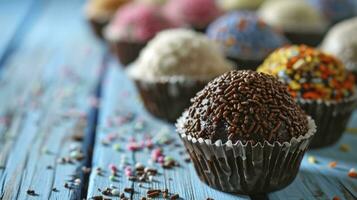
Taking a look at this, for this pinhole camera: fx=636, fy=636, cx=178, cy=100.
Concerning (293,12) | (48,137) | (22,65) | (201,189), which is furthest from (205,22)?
(201,189)

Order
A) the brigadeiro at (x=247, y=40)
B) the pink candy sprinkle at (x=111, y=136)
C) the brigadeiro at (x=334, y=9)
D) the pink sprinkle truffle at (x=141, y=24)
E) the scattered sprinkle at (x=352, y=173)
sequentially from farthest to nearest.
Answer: the brigadeiro at (x=334, y=9) → the pink sprinkle truffle at (x=141, y=24) → the brigadeiro at (x=247, y=40) → the pink candy sprinkle at (x=111, y=136) → the scattered sprinkle at (x=352, y=173)

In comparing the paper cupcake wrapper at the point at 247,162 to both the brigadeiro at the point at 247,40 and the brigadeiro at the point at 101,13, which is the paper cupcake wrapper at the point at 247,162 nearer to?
the brigadeiro at the point at 247,40

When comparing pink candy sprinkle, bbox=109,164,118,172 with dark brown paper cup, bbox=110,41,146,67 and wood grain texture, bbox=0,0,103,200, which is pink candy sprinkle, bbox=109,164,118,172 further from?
dark brown paper cup, bbox=110,41,146,67

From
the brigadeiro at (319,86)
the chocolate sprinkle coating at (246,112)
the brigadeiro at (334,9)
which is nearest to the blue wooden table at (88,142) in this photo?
the brigadeiro at (319,86)

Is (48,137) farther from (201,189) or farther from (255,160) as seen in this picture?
(255,160)

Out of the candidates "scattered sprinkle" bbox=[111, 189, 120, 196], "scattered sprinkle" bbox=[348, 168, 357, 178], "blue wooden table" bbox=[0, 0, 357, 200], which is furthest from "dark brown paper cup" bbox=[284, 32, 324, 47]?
"scattered sprinkle" bbox=[111, 189, 120, 196]

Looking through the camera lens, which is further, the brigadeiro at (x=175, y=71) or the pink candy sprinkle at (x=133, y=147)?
the brigadeiro at (x=175, y=71)

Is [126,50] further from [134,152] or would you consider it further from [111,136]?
[134,152]
